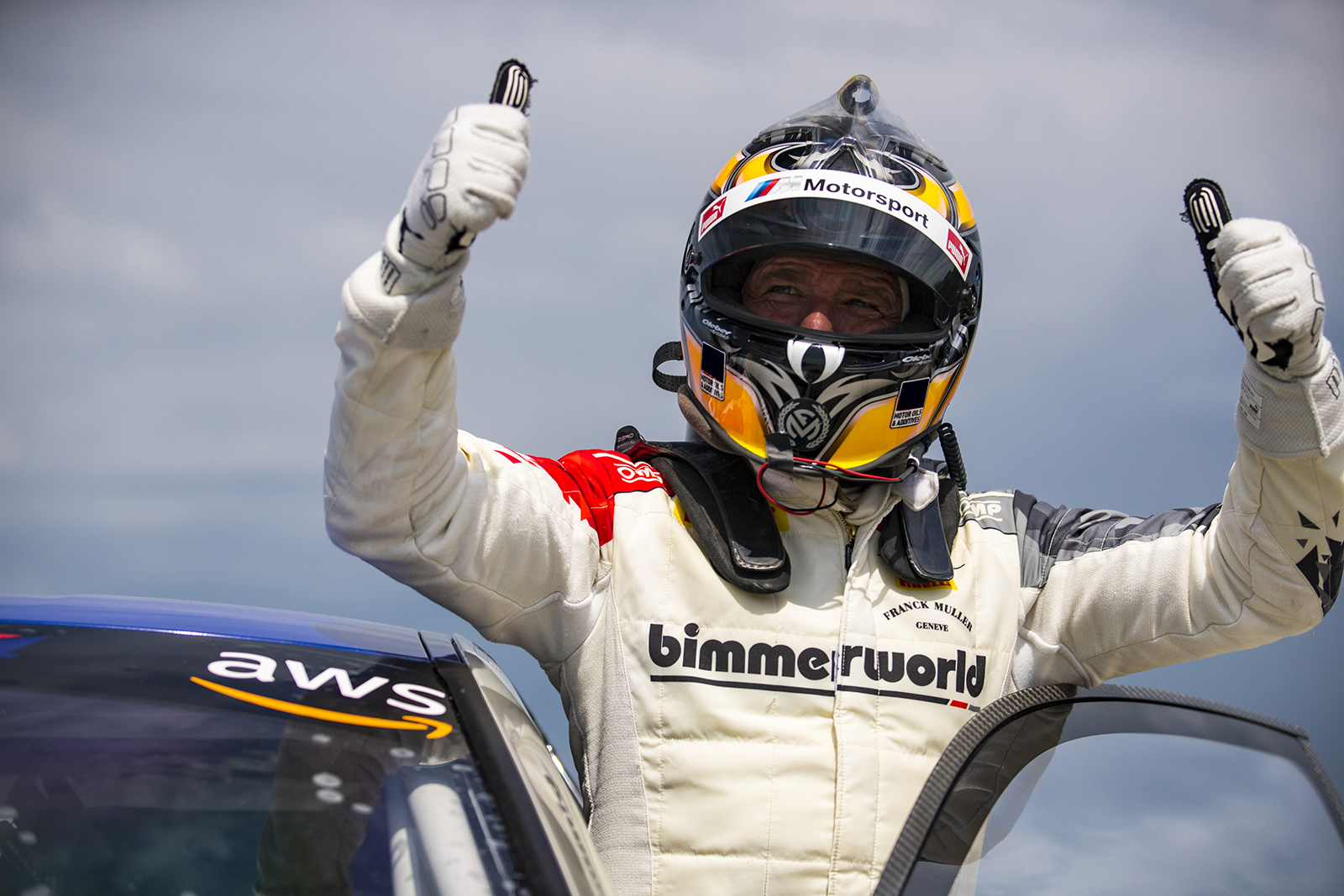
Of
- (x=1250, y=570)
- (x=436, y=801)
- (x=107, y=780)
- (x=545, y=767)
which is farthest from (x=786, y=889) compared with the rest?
(x=107, y=780)

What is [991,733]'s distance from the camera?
1.64 meters

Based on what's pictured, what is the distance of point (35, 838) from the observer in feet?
3.72

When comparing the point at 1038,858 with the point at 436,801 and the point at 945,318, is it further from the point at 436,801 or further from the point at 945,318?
the point at 945,318

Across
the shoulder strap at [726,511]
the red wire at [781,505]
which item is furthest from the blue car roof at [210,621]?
the red wire at [781,505]

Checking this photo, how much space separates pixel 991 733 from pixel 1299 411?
2.78 feet

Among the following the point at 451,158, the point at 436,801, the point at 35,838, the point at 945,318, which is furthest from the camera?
the point at 945,318

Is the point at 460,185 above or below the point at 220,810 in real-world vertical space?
above

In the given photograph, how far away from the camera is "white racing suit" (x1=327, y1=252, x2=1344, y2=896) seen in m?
1.92

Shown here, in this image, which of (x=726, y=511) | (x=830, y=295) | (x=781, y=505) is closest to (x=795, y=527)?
(x=781, y=505)

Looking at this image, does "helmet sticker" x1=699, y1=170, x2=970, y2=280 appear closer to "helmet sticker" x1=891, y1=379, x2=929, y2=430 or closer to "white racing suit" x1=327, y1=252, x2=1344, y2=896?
"helmet sticker" x1=891, y1=379, x2=929, y2=430

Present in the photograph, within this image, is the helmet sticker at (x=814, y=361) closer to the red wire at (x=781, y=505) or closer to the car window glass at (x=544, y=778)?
the red wire at (x=781, y=505)

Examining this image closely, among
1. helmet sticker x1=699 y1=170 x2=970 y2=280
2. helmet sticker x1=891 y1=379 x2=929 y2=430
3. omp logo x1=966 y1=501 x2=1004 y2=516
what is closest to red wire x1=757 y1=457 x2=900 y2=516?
helmet sticker x1=891 y1=379 x2=929 y2=430

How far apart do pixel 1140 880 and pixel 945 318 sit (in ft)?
4.45

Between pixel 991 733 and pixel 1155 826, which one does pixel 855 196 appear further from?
pixel 1155 826
